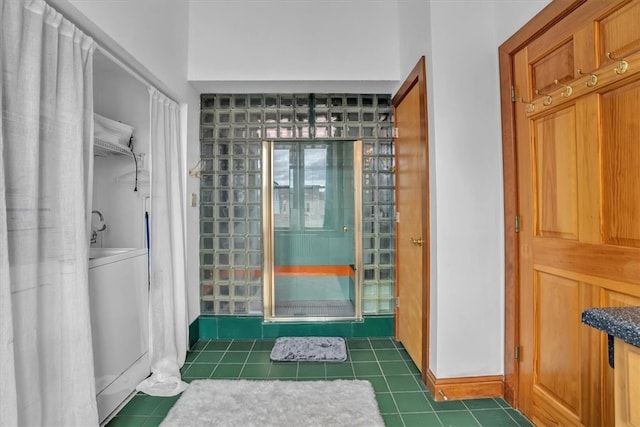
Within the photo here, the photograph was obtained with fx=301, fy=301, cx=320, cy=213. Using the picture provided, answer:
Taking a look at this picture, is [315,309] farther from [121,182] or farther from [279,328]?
[121,182]

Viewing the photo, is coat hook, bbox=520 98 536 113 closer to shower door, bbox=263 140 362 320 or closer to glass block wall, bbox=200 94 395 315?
glass block wall, bbox=200 94 395 315

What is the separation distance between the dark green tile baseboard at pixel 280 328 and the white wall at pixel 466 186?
0.91 metres

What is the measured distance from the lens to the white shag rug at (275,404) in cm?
159

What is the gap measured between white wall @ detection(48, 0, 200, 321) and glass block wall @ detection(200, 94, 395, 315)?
125mm

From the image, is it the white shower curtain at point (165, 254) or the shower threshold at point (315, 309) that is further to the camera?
the shower threshold at point (315, 309)

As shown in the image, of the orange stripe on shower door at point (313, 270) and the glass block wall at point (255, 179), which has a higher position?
the glass block wall at point (255, 179)

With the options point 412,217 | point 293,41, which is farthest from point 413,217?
point 293,41

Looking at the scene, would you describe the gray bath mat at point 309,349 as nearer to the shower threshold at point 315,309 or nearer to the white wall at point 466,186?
the shower threshold at point 315,309

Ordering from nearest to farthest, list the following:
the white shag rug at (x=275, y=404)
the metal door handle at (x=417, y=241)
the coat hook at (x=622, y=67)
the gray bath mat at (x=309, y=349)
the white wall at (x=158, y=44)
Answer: the coat hook at (x=622, y=67)
the white wall at (x=158, y=44)
the white shag rug at (x=275, y=404)
the metal door handle at (x=417, y=241)
the gray bath mat at (x=309, y=349)

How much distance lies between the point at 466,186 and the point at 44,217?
81.6 inches

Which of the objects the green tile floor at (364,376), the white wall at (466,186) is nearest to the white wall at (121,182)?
the green tile floor at (364,376)

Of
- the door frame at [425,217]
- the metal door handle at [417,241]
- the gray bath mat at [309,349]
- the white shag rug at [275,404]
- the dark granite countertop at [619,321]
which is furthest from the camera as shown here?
the gray bath mat at [309,349]

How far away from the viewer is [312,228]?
2896 mm

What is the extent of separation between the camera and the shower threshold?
275 centimetres
